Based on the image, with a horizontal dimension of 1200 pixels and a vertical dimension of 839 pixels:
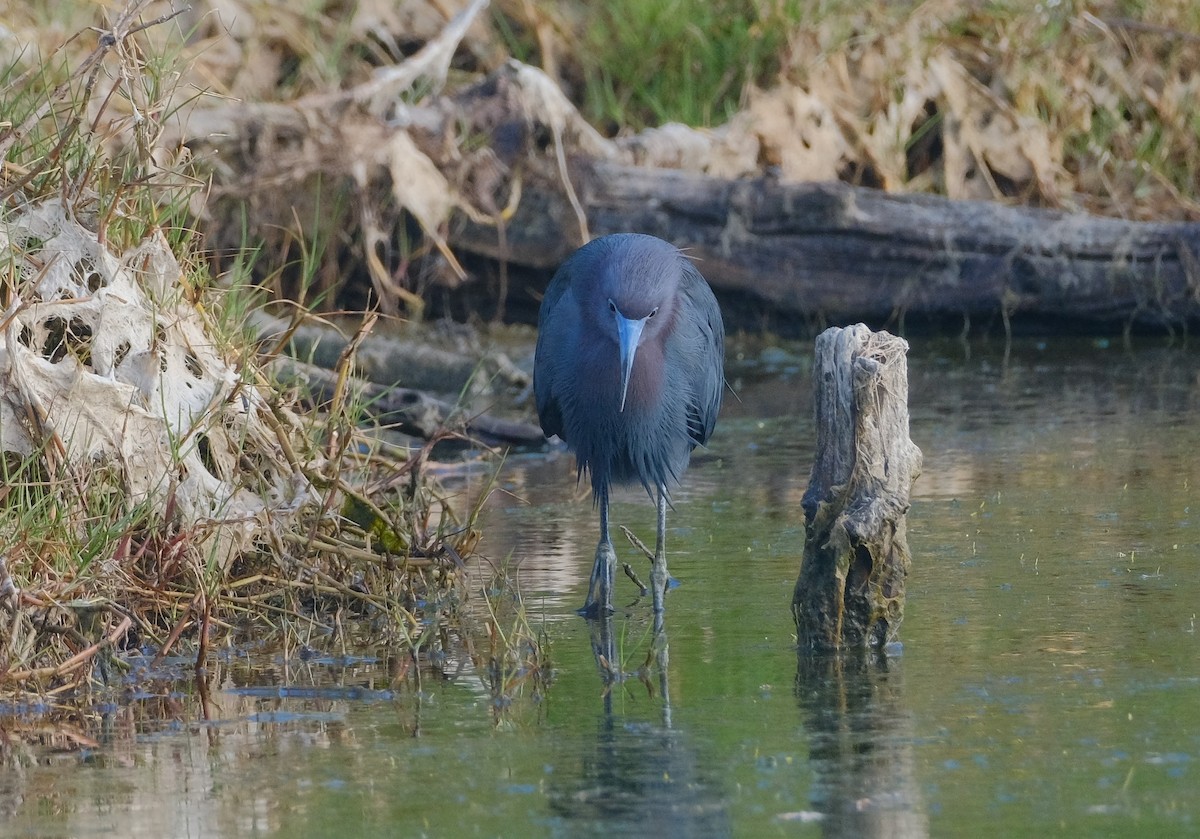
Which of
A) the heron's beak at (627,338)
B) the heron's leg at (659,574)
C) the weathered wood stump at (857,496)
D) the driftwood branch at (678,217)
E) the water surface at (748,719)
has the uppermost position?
the driftwood branch at (678,217)

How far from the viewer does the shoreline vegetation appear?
4.96 metres

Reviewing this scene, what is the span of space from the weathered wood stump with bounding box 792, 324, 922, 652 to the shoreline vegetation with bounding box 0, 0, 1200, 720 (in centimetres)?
78

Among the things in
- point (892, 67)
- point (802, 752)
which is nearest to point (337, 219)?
point (892, 67)

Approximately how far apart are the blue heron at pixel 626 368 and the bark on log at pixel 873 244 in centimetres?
386

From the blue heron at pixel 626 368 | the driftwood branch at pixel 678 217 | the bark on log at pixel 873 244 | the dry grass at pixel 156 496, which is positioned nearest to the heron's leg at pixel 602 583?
the blue heron at pixel 626 368

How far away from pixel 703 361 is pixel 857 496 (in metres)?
1.10

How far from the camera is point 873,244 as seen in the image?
A: 9617 millimetres

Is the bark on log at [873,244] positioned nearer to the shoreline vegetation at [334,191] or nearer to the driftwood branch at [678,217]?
the driftwood branch at [678,217]

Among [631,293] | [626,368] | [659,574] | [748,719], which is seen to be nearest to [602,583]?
[659,574]

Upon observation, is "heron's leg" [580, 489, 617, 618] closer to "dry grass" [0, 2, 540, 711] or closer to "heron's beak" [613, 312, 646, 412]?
"dry grass" [0, 2, 540, 711]

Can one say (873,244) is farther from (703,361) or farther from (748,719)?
(748,719)

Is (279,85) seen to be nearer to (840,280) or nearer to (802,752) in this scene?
(840,280)

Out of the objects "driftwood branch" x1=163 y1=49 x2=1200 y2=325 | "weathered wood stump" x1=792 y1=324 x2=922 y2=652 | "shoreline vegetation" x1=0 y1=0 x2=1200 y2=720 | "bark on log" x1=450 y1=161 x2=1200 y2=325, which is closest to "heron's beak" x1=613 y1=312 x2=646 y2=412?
"weathered wood stump" x1=792 y1=324 x2=922 y2=652

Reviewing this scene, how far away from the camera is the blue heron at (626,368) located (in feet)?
16.7
